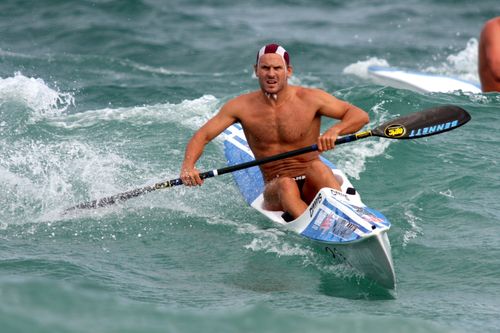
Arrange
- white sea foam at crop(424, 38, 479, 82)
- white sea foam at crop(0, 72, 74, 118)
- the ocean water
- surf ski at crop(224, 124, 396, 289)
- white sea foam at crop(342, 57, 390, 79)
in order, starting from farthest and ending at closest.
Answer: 1. white sea foam at crop(424, 38, 479, 82)
2. white sea foam at crop(342, 57, 390, 79)
3. white sea foam at crop(0, 72, 74, 118)
4. surf ski at crop(224, 124, 396, 289)
5. the ocean water

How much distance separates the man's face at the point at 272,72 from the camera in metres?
7.41

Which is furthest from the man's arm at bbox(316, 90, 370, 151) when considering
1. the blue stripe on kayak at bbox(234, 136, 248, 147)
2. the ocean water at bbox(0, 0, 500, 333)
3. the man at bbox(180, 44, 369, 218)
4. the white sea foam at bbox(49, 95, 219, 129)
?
the white sea foam at bbox(49, 95, 219, 129)

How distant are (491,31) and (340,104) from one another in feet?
14.1

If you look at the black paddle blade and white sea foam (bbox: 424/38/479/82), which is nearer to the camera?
the black paddle blade

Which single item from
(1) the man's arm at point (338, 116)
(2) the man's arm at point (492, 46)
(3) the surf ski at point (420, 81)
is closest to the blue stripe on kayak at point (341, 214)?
(1) the man's arm at point (338, 116)

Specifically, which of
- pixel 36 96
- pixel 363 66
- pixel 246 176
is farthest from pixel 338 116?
pixel 363 66

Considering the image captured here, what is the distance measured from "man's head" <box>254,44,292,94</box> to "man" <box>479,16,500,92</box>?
440 centimetres

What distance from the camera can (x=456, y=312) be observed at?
609 centimetres

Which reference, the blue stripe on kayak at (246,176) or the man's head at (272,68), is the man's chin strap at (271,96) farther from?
the blue stripe on kayak at (246,176)

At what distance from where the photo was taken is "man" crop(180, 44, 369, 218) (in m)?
7.55

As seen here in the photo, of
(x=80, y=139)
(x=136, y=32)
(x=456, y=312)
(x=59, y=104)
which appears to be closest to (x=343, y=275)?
(x=456, y=312)

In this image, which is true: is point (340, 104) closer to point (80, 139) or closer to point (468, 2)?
point (80, 139)

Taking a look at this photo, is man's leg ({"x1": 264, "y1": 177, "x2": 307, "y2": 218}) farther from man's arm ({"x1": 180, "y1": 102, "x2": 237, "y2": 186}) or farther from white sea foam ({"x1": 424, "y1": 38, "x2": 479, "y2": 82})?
white sea foam ({"x1": 424, "y1": 38, "x2": 479, "y2": 82})

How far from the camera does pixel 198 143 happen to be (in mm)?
7703
